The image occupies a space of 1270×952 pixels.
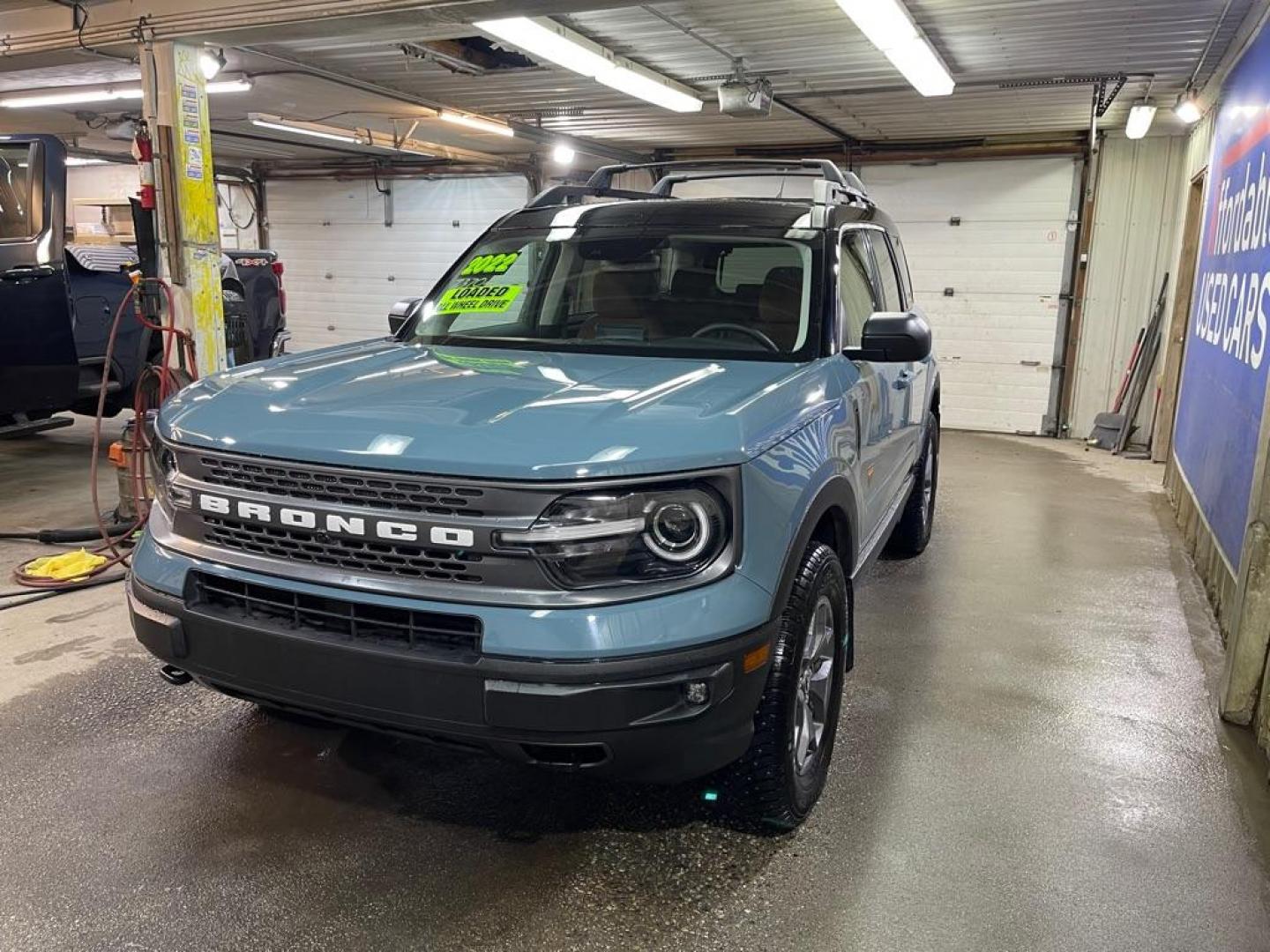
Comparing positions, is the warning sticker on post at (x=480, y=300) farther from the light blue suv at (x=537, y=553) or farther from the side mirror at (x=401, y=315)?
the light blue suv at (x=537, y=553)

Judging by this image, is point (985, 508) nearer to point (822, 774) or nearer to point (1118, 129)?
point (822, 774)

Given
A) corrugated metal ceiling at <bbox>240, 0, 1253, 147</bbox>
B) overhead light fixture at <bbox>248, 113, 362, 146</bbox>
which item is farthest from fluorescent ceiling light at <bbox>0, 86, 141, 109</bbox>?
corrugated metal ceiling at <bbox>240, 0, 1253, 147</bbox>

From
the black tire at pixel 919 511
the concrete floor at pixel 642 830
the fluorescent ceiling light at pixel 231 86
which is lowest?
the concrete floor at pixel 642 830

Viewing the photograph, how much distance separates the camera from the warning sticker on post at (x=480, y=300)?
343 centimetres

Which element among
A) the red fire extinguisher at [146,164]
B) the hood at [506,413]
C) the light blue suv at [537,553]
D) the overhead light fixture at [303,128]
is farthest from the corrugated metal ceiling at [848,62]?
the light blue suv at [537,553]

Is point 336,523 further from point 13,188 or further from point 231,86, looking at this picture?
A: point 231,86

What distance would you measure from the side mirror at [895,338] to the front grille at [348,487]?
4.92 feet

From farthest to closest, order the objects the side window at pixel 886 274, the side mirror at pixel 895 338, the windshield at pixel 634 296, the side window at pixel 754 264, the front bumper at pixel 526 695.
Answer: the side window at pixel 886 274 → the side window at pixel 754 264 → the windshield at pixel 634 296 → the side mirror at pixel 895 338 → the front bumper at pixel 526 695

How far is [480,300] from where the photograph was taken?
346 cm

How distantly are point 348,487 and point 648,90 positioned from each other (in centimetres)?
638

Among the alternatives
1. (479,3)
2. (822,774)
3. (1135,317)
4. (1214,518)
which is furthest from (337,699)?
(1135,317)

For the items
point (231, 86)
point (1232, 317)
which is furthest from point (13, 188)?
point (1232, 317)

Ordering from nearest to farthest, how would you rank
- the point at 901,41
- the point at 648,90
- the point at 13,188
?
the point at 13,188 → the point at 901,41 → the point at 648,90

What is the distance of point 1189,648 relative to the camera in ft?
13.5
